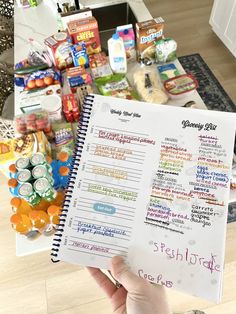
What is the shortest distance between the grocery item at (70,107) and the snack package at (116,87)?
13 centimetres

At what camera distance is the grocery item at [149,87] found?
3.53ft

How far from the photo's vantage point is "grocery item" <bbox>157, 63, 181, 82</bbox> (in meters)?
1.16

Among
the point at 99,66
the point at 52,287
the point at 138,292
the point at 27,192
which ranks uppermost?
the point at 99,66

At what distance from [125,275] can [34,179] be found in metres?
0.36

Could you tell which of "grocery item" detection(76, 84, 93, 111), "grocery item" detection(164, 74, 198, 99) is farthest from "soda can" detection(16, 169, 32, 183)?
"grocery item" detection(164, 74, 198, 99)

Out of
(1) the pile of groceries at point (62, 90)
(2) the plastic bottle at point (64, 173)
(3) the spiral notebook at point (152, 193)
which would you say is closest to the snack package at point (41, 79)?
(1) the pile of groceries at point (62, 90)

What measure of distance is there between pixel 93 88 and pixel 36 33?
543mm

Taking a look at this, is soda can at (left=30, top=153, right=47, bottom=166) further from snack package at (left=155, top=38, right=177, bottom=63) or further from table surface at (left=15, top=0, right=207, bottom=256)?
snack package at (left=155, top=38, right=177, bottom=63)

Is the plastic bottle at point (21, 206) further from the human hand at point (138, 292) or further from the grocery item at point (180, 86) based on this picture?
the grocery item at point (180, 86)

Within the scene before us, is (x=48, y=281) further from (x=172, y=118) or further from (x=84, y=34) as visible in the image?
(x=84, y=34)

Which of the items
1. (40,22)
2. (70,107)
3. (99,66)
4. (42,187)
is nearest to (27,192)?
(42,187)

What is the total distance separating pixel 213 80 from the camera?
7.07 ft

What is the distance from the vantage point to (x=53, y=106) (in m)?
1.04

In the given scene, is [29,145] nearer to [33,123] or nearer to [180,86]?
[33,123]
